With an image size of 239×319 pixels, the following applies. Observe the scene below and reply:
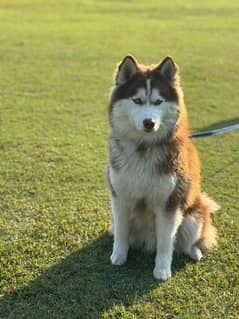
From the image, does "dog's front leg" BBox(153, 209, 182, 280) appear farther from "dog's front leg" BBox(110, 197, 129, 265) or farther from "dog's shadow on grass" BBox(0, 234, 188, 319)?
"dog's front leg" BBox(110, 197, 129, 265)

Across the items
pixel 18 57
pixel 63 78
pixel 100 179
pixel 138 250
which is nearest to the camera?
pixel 138 250

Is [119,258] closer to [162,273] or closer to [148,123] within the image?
[162,273]

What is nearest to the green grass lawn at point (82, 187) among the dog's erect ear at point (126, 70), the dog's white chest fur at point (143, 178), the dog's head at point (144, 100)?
the dog's white chest fur at point (143, 178)

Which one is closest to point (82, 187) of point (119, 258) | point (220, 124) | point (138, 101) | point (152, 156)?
point (119, 258)

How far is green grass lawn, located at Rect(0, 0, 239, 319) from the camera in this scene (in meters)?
3.12

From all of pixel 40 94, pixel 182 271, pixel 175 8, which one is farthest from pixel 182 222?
pixel 175 8

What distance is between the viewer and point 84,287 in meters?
3.20

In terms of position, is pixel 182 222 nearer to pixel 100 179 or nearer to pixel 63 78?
pixel 100 179

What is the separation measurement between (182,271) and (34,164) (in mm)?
2444

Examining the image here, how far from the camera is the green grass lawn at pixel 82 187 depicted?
10.2 ft

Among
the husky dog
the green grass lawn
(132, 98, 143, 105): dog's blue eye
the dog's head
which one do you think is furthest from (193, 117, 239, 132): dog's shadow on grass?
Answer: (132, 98, 143, 105): dog's blue eye

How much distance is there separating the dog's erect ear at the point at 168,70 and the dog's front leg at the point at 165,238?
0.96m

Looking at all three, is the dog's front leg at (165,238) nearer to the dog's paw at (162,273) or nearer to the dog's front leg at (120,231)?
the dog's paw at (162,273)

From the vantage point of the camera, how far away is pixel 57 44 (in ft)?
39.7
